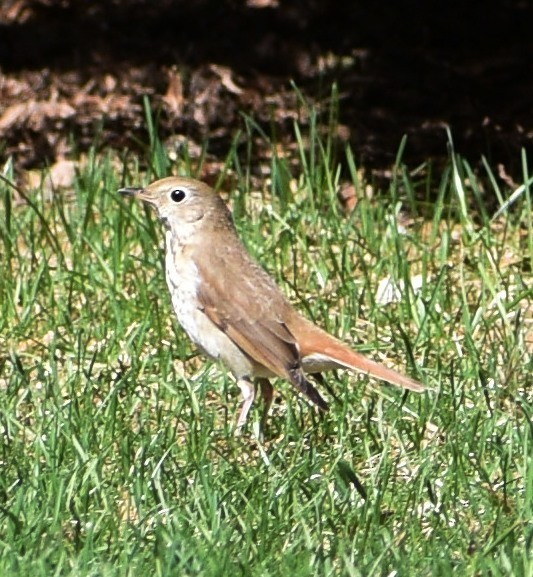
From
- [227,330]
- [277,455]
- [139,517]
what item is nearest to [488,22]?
[227,330]

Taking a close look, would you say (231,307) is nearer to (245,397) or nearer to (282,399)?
(245,397)

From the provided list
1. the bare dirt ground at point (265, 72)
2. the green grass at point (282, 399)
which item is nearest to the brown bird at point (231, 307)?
the green grass at point (282, 399)

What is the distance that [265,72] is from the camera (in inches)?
399

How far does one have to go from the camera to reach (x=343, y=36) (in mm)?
10359

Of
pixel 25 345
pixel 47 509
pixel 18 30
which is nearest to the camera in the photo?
pixel 47 509

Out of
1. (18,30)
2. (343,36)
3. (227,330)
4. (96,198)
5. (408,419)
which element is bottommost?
(408,419)

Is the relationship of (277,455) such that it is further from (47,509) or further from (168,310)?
(168,310)

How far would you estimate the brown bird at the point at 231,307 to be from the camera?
677 cm

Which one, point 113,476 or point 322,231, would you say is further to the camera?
point 322,231

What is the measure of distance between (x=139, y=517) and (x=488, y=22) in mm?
5399

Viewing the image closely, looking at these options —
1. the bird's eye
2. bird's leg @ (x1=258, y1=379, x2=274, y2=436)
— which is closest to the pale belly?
bird's leg @ (x1=258, y1=379, x2=274, y2=436)

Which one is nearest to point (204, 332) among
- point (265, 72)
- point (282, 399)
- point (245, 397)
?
point (245, 397)

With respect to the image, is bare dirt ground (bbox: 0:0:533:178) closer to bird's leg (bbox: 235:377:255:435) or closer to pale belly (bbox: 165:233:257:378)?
pale belly (bbox: 165:233:257:378)

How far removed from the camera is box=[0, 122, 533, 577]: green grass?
554 cm
